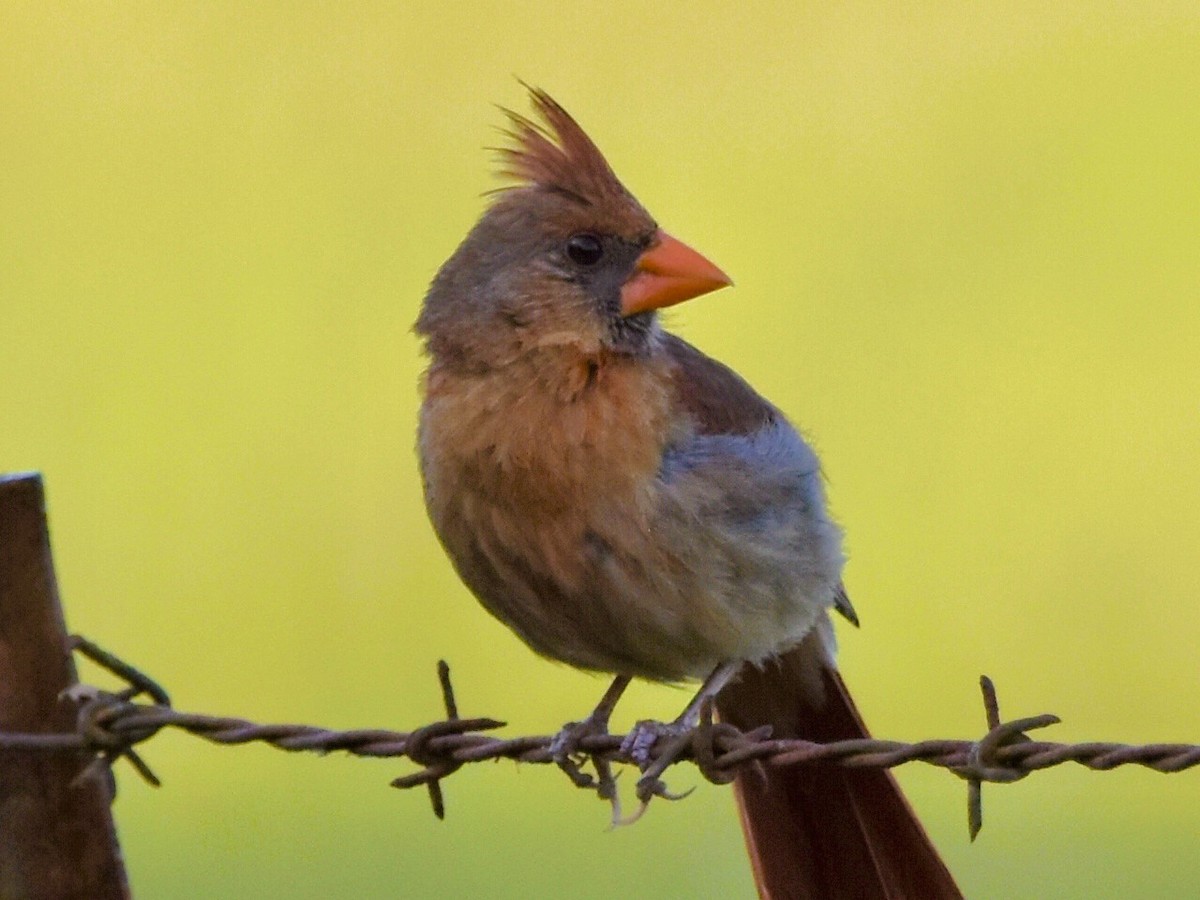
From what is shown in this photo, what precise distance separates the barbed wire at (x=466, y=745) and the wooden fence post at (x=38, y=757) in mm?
25

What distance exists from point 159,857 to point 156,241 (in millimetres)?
2295

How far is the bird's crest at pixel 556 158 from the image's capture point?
11.3 feet

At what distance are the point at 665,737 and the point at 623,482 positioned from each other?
0.39 m

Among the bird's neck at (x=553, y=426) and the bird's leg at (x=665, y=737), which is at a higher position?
the bird's neck at (x=553, y=426)

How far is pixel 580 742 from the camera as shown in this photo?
2.93 metres

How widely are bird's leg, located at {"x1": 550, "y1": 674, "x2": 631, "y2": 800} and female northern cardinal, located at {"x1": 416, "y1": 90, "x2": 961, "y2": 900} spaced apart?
73mm

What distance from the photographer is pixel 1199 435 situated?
6035mm

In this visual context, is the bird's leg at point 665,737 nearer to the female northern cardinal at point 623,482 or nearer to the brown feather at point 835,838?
the female northern cardinal at point 623,482

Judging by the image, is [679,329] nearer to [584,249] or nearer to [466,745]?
[584,249]

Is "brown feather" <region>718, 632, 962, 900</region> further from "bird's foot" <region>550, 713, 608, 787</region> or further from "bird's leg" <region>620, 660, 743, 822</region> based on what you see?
"bird's foot" <region>550, 713, 608, 787</region>

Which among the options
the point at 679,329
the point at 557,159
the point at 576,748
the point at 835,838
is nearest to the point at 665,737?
the point at 576,748

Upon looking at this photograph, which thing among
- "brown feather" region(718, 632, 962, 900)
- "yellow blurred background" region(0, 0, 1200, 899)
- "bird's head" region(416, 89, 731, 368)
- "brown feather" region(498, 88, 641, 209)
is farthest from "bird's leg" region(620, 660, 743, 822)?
"yellow blurred background" region(0, 0, 1200, 899)

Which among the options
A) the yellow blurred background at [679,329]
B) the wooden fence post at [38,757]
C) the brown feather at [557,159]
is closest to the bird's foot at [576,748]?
the wooden fence post at [38,757]

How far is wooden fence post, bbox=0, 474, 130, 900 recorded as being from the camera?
252 centimetres
